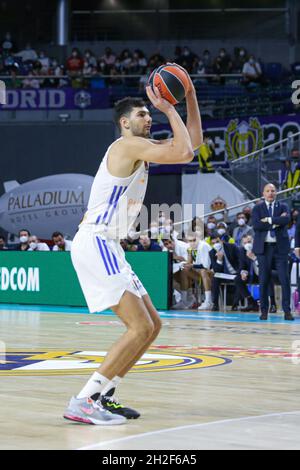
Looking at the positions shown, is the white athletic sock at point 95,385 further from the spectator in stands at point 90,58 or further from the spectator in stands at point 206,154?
the spectator in stands at point 90,58

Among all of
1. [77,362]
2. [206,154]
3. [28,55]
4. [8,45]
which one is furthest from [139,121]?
[8,45]

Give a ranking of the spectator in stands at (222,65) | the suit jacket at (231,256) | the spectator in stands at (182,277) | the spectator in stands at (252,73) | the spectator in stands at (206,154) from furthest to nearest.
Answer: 1. the spectator in stands at (222,65)
2. the spectator in stands at (252,73)
3. the spectator in stands at (206,154)
4. the spectator in stands at (182,277)
5. the suit jacket at (231,256)

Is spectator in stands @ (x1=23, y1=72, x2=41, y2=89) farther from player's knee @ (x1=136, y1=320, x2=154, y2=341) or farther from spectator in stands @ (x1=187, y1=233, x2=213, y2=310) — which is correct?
player's knee @ (x1=136, y1=320, x2=154, y2=341)

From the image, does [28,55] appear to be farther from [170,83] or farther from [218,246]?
[170,83]

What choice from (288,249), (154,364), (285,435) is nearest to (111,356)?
(285,435)

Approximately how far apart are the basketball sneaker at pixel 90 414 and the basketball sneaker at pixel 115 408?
0.08 metres

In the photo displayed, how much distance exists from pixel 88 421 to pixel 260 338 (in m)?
7.39

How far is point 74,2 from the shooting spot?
133 ft

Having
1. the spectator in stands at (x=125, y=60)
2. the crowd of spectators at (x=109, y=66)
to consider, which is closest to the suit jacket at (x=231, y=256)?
the crowd of spectators at (x=109, y=66)

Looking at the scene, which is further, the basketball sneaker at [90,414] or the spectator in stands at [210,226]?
the spectator in stands at [210,226]

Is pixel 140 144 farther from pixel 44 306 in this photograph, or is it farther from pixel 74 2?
pixel 74 2

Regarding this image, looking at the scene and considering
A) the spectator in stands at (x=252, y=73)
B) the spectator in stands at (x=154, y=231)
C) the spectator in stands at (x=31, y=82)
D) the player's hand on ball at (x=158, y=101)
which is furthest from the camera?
the spectator in stands at (x=31, y=82)

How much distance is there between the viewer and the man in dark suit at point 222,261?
64.5 feet

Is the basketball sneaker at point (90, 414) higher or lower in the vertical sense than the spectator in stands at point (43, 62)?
lower
